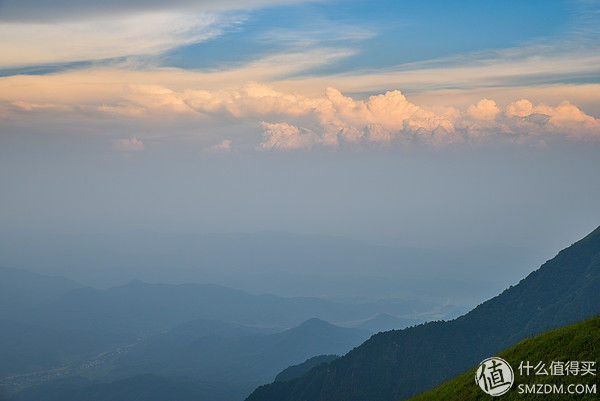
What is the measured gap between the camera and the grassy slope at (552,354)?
154 feet

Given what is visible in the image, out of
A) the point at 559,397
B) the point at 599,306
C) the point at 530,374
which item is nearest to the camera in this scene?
the point at 559,397

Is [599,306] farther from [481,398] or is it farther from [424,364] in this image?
[481,398]

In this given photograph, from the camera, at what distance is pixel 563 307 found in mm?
194000

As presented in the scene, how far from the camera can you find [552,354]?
5253cm

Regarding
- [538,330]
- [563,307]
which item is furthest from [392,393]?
[563,307]

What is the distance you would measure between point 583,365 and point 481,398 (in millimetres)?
11411
